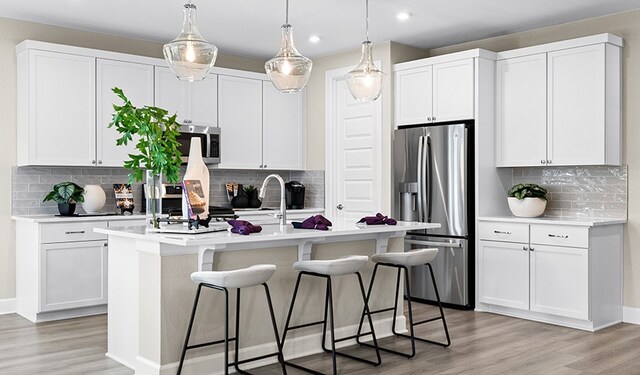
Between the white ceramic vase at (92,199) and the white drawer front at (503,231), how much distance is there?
353 cm

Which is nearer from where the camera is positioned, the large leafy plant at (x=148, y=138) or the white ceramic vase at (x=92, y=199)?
the large leafy plant at (x=148, y=138)

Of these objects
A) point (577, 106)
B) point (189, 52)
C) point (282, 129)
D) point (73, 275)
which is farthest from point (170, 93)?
point (577, 106)

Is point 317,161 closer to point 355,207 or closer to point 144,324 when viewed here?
point 355,207

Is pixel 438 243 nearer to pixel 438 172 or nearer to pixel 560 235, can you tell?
pixel 438 172

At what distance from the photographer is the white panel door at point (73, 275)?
5.38 m

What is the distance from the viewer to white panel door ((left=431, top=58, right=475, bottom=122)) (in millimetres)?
6012

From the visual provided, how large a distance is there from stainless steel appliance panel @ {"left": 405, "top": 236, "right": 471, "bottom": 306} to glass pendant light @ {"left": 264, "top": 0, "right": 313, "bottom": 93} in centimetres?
252

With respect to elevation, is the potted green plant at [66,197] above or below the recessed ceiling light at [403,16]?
below

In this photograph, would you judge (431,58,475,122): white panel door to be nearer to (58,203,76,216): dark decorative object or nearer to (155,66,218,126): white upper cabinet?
(155,66,218,126): white upper cabinet

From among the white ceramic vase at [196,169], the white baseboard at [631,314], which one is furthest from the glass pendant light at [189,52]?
the white baseboard at [631,314]

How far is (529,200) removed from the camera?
18.7ft

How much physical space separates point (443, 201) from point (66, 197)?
3465 millimetres

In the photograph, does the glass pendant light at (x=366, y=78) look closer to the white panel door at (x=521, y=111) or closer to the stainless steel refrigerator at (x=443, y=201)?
the stainless steel refrigerator at (x=443, y=201)

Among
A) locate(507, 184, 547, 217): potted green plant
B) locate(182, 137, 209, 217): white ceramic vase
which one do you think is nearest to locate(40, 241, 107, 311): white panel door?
locate(182, 137, 209, 217): white ceramic vase
